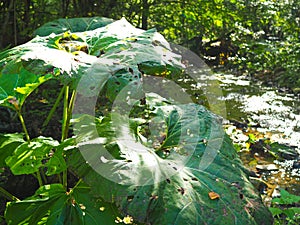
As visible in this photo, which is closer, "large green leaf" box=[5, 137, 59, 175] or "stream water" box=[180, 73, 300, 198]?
"large green leaf" box=[5, 137, 59, 175]

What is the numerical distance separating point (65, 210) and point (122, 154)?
11.9 inches

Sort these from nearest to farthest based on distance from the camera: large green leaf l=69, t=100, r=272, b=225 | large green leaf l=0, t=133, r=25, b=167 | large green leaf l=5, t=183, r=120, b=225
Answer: large green leaf l=69, t=100, r=272, b=225 → large green leaf l=5, t=183, r=120, b=225 → large green leaf l=0, t=133, r=25, b=167

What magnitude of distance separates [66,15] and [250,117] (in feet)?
7.94

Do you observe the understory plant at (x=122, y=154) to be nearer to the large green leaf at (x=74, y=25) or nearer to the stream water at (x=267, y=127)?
the large green leaf at (x=74, y=25)

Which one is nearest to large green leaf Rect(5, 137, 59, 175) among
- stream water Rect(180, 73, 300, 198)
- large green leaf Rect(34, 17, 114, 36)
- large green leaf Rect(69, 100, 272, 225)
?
large green leaf Rect(69, 100, 272, 225)

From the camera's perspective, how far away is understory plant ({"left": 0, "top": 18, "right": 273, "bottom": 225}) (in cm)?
114

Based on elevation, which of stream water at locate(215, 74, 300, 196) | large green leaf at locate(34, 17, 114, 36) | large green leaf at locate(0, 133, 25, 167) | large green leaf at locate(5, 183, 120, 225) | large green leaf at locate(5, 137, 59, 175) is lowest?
stream water at locate(215, 74, 300, 196)

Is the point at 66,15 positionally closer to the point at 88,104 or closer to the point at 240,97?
the point at 88,104

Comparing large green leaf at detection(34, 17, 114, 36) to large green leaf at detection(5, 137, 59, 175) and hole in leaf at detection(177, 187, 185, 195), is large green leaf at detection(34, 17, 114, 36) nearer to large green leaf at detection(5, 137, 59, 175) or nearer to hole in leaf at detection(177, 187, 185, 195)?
large green leaf at detection(5, 137, 59, 175)

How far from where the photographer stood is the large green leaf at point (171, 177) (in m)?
1.11

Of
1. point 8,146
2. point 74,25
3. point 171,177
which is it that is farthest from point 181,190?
point 74,25

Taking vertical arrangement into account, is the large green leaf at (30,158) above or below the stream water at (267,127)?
above

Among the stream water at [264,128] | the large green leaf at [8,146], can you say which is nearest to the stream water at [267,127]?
the stream water at [264,128]

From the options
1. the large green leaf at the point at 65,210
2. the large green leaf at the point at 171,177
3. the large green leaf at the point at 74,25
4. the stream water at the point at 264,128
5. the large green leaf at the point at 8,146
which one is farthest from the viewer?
the stream water at the point at 264,128
